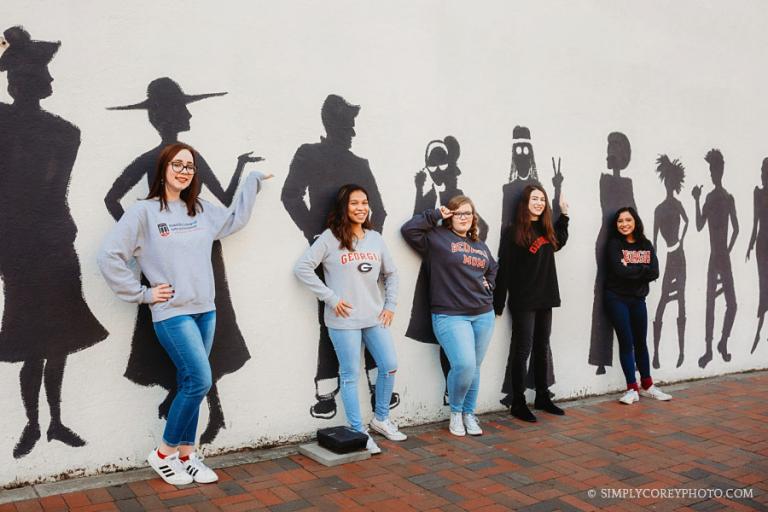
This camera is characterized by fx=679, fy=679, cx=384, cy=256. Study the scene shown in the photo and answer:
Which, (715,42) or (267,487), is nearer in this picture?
(267,487)

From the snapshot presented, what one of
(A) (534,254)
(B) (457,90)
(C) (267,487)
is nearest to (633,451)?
(A) (534,254)

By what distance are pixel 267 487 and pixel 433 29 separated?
11.8 feet

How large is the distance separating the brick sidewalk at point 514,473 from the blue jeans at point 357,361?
1.24ft

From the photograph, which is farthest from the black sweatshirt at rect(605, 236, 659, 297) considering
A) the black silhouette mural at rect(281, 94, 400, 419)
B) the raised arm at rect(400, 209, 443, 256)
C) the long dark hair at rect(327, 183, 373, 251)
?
the long dark hair at rect(327, 183, 373, 251)

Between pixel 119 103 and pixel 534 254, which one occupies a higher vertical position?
pixel 119 103

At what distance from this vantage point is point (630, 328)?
6.50 metres

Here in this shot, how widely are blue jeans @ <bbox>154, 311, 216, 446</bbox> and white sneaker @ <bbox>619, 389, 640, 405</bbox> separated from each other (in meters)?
4.03

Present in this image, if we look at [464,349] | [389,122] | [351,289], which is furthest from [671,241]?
[351,289]

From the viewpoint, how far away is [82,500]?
3.70 metres

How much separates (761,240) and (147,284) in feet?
23.2

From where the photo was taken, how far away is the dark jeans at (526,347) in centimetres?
571

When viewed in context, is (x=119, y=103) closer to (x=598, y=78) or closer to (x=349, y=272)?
(x=349, y=272)

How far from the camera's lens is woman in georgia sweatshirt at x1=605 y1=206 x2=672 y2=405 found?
6410mm

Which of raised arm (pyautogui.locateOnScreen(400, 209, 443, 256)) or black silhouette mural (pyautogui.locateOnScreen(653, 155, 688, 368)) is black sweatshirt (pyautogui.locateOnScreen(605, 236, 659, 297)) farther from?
raised arm (pyautogui.locateOnScreen(400, 209, 443, 256))
